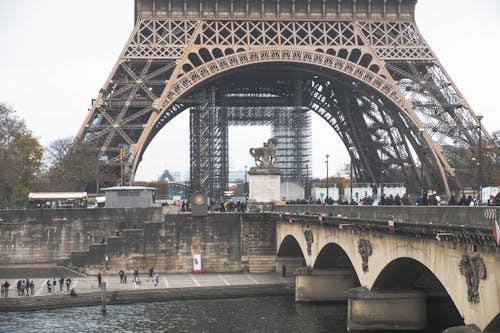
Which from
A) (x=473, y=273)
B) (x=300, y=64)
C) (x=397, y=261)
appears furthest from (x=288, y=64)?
(x=473, y=273)

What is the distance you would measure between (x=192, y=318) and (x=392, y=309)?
1159 centimetres

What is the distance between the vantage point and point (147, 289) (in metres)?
50.6

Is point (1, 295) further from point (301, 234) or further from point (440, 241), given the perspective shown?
point (440, 241)

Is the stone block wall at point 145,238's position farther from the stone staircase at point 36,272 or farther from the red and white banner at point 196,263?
the stone staircase at point 36,272

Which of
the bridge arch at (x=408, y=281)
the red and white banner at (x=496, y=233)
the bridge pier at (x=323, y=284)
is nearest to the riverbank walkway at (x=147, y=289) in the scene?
the bridge pier at (x=323, y=284)

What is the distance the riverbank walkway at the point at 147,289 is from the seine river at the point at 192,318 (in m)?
1.06

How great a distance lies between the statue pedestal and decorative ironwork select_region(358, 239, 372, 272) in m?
25.7

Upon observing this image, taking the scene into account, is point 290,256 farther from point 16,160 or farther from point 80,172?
point 16,160

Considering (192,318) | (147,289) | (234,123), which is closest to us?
(192,318)

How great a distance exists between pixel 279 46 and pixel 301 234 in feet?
89.5

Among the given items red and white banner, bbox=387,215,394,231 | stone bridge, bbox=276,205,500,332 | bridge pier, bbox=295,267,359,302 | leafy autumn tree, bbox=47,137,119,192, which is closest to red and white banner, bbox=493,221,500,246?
stone bridge, bbox=276,205,500,332

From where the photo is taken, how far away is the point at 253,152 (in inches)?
2469

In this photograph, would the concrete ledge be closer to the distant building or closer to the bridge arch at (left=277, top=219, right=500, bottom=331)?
the bridge arch at (left=277, top=219, right=500, bottom=331)

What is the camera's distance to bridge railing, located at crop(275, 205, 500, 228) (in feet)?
77.8
